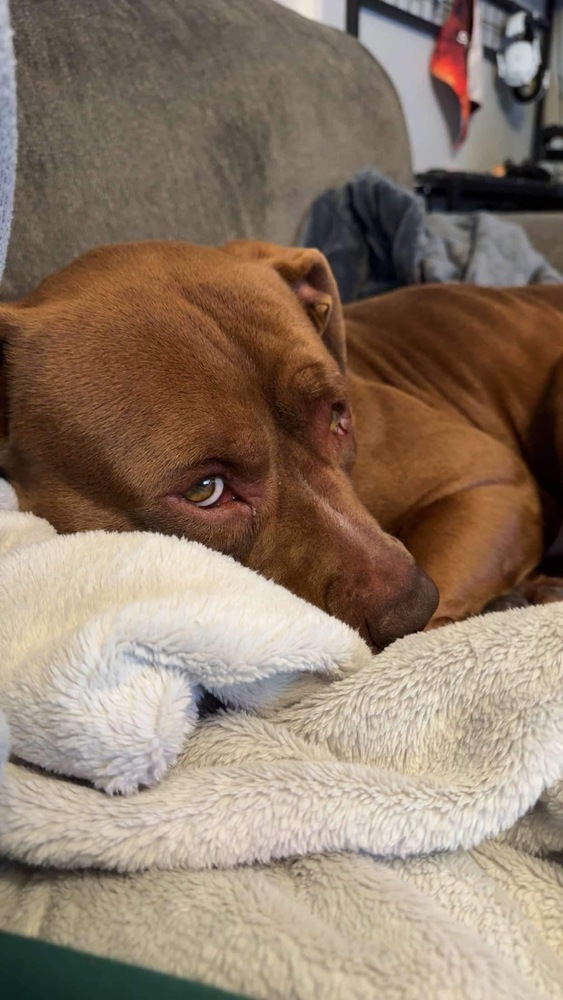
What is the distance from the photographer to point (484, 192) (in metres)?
4.48

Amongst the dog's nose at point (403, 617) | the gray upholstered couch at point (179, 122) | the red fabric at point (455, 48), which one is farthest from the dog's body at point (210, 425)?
the red fabric at point (455, 48)

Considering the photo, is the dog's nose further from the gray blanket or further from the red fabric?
the red fabric

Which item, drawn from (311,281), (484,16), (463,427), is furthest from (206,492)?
(484,16)

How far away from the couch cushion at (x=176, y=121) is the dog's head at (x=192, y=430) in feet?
1.75

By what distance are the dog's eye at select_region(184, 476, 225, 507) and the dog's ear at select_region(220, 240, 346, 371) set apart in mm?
514

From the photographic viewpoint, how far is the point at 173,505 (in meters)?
1.12

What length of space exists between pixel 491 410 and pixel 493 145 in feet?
15.5

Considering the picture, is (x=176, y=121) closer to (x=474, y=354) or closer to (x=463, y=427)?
(x=474, y=354)

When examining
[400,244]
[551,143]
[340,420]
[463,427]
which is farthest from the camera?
[551,143]

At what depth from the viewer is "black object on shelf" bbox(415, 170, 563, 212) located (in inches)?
167

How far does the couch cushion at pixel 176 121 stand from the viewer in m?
1.69

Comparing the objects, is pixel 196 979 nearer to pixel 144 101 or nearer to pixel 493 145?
pixel 144 101

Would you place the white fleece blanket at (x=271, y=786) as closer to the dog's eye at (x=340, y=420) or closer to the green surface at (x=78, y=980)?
the green surface at (x=78, y=980)

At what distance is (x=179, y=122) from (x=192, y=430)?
4.35 ft
